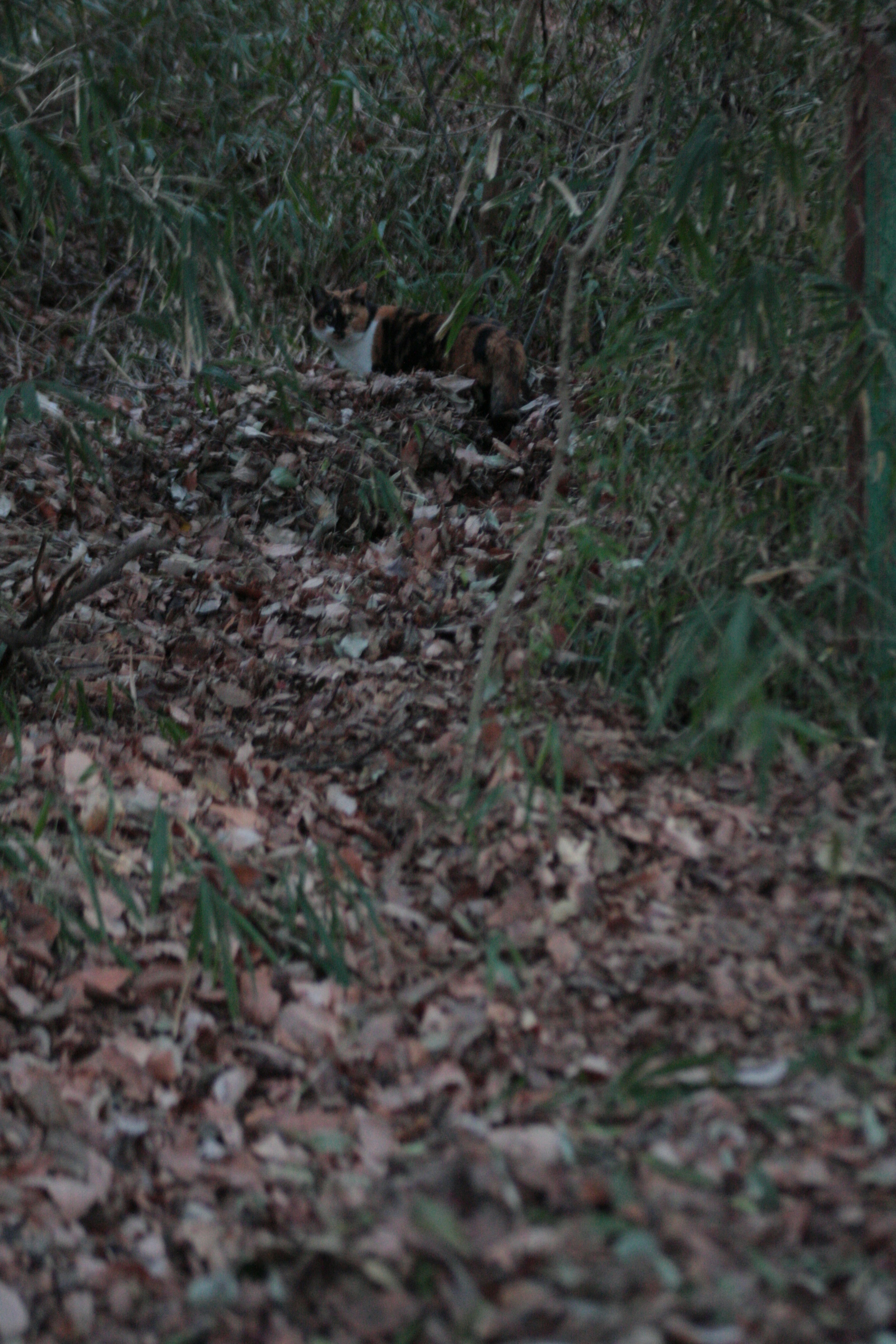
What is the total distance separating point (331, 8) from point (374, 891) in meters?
4.22

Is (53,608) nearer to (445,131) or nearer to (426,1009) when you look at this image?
(426,1009)

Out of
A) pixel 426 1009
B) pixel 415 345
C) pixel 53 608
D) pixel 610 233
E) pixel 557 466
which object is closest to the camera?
pixel 426 1009

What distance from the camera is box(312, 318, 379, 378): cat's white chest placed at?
450 cm

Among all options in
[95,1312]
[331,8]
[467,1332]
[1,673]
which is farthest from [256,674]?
[331,8]

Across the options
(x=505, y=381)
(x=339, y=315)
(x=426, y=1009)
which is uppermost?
(x=339, y=315)

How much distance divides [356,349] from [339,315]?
0.61 feet

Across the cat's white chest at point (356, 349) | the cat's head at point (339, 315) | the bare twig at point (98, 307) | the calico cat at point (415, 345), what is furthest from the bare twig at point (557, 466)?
the bare twig at point (98, 307)

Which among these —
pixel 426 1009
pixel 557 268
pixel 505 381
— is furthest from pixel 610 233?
pixel 426 1009

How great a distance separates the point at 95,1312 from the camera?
1435mm

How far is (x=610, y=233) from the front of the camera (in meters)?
3.88

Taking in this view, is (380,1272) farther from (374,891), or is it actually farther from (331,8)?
(331,8)

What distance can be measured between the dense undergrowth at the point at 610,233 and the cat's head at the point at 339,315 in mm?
210

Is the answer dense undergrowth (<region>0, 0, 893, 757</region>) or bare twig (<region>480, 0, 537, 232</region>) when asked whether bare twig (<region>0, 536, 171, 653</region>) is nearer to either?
dense undergrowth (<region>0, 0, 893, 757</region>)

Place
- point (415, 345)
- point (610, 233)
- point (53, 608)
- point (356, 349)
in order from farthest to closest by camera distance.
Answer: point (356, 349), point (415, 345), point (610, 233), point (53, 608)
